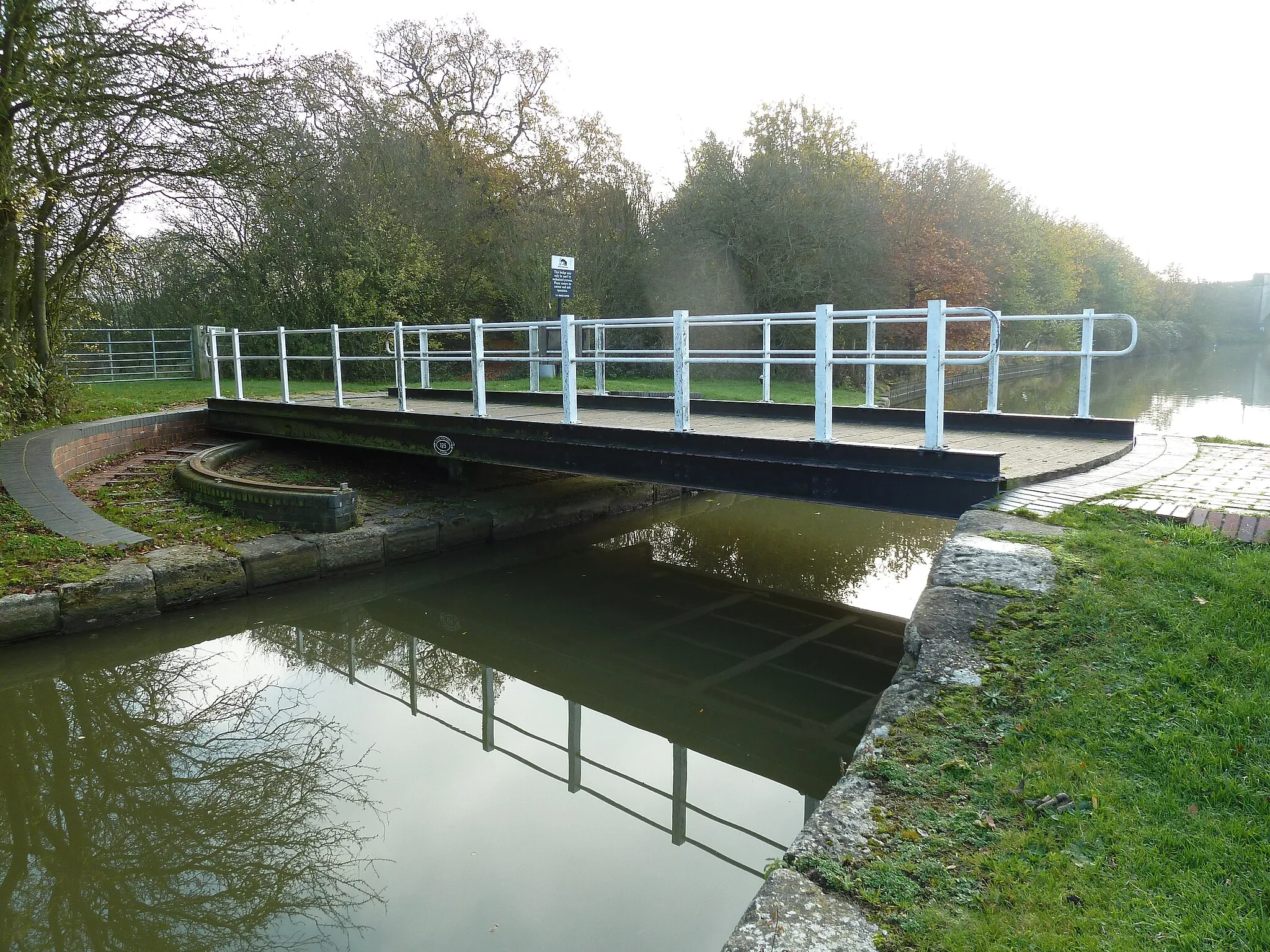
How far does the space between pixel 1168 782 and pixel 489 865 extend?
2.90 m

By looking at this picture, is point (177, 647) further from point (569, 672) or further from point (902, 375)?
point (902, 375)

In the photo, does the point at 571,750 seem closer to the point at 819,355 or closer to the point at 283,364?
the point at 819,355

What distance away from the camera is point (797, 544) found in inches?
424

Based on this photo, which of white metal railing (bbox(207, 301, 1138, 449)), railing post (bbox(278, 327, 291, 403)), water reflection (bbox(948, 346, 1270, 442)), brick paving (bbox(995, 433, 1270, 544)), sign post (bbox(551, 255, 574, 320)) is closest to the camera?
brick paving (bbox(995, 433, 1270, 544))

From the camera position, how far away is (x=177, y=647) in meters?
7.15

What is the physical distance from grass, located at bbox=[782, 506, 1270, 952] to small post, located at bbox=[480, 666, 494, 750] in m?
3.04

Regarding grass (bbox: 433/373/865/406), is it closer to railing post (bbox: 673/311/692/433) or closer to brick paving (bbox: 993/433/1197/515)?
brick paving (bbox: 993/433/1197/515)

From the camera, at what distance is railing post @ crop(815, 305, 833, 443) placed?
19.7ft

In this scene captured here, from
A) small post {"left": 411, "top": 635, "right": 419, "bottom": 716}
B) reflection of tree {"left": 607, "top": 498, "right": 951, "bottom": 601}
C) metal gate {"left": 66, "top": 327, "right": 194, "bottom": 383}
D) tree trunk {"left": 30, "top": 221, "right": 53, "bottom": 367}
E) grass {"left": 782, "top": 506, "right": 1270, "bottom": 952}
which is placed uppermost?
tree trunk {"left": 30, "top": 221, "right": 53, "bottom": 367}

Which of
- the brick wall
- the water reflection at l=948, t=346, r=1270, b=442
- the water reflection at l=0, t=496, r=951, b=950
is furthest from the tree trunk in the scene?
the water reflection at l=948, t=346, r=1270, b=442

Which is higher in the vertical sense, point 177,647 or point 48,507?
point 48,507

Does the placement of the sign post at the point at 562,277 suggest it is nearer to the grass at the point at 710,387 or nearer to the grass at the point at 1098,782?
the grass at the point at 710,387

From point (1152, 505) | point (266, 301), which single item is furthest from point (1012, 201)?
point (1152, 505)

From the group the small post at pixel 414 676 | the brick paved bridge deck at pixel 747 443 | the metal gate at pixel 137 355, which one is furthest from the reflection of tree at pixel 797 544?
the metal gate at pixel 137 355
